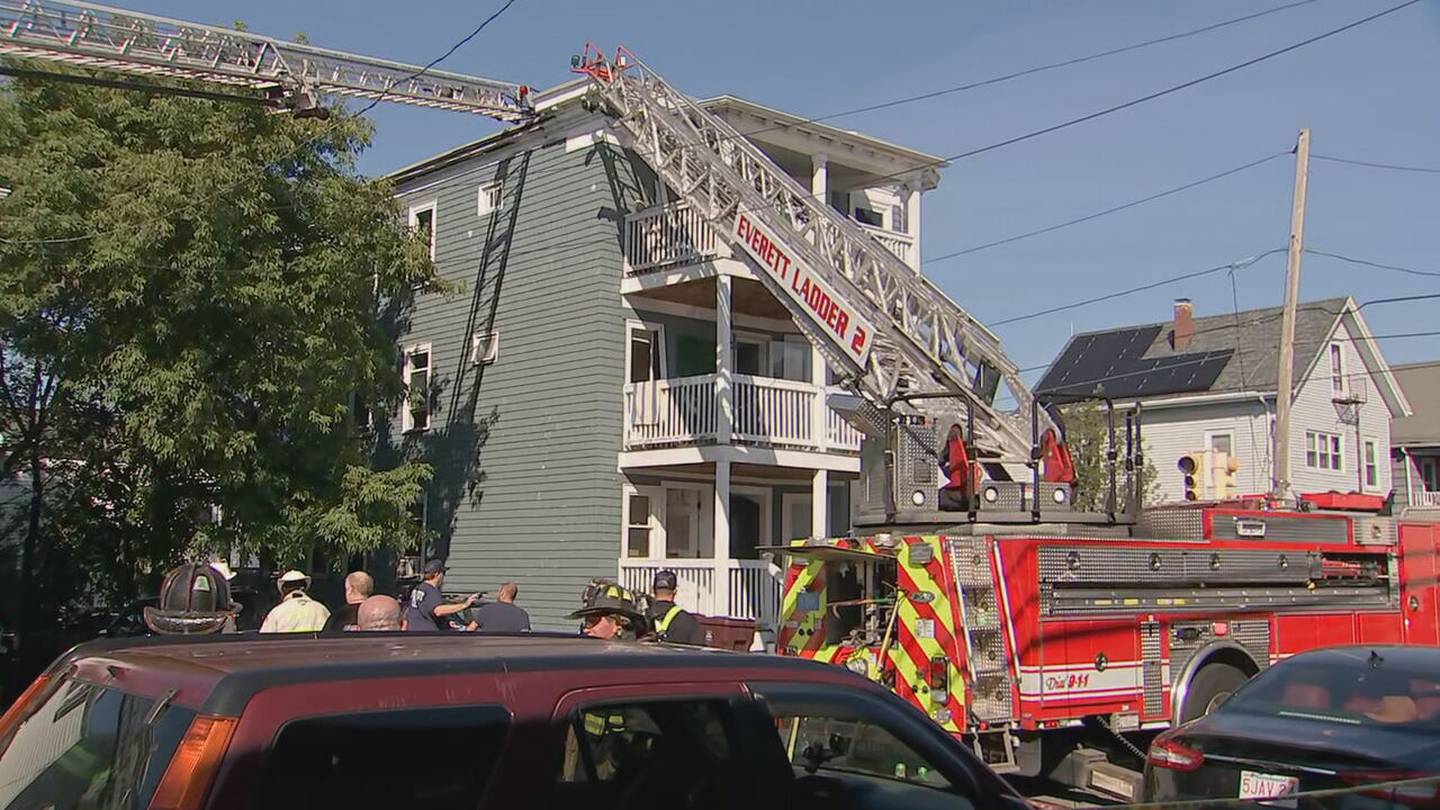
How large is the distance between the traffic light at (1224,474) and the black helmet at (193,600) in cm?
990

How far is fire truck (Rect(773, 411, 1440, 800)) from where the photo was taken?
9.30 metres

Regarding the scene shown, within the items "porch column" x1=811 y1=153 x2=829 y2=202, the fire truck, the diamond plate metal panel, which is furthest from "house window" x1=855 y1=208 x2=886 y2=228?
the diamond plate metal panel

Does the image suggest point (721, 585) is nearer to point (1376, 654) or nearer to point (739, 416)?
point (739, 416)

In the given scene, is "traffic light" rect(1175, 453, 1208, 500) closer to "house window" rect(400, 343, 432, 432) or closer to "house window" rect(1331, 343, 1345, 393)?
"house window" rect(400, 343, 432, 432)

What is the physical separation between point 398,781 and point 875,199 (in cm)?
2154

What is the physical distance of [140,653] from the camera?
3295 millimetres

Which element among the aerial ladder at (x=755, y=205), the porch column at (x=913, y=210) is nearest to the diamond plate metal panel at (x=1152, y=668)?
the aerial ladder at (x=755, y=205)

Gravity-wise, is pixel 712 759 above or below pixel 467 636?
below

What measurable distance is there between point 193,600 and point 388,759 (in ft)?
28.2

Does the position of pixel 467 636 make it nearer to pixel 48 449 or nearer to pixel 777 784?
pixel 777 784

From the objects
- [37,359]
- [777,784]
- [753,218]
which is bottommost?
[777,784]

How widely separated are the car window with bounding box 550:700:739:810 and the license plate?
4.03m

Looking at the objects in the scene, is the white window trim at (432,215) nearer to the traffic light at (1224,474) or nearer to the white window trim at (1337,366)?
the traffic light at (1224,474)

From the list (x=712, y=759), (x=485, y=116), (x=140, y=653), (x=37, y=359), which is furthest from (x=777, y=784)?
(x=485, y=116)
